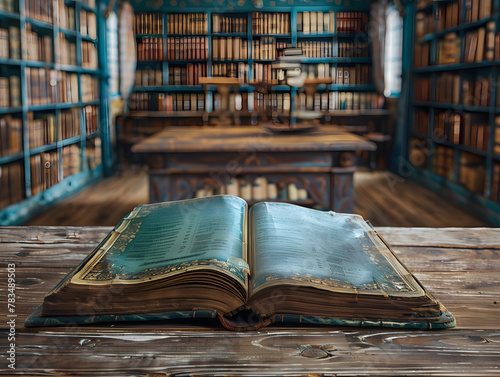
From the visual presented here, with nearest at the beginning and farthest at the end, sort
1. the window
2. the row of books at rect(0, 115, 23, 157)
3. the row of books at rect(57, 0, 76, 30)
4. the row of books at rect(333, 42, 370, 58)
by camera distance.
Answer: the row of books at rect(0, 115, 23, 157)
the row of books at rect(57, 0, 76, 30)
the window
the row of books at rect(333, 42, 370, 58)

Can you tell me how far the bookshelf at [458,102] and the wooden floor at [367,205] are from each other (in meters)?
0.19

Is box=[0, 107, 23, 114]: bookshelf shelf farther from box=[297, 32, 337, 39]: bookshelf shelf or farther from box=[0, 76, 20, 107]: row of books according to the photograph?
box=[297, 32, 337, 39]: bookshelf shelf

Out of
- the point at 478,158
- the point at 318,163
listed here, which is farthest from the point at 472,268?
the point at 478,158

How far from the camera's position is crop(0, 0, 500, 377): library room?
0.53 m

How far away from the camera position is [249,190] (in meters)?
2.73

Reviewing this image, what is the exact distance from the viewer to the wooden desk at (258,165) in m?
2.58

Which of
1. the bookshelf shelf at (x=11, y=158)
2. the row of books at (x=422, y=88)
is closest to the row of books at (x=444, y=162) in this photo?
the row of books at (x=422, y=88)

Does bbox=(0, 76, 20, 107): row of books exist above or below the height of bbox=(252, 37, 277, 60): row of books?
below

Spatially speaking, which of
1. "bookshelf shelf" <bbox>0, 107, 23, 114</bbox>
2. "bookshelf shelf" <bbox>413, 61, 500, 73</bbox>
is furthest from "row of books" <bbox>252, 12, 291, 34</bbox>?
"bookshelf shelf" <bbox>0, 107, 23, 114</bbox>

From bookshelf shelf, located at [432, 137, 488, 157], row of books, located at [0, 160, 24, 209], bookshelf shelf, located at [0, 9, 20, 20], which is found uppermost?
bookshelf shelf, located at [0, 9, 20, 20]

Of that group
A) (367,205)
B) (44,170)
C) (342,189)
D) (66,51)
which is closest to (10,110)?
(44,170)

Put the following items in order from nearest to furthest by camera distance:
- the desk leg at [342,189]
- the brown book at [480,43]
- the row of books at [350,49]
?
the desk leg at [342,189] < the brown book at [480,43] < the row of books at [350,49]

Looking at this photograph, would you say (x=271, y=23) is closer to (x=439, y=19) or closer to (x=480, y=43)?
(x=439, y=19)

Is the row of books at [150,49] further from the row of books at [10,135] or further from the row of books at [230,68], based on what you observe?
the row of books at [10,135]
